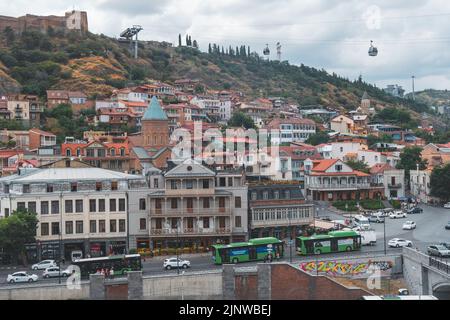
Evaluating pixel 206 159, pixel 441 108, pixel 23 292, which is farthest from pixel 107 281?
pixel 441 108

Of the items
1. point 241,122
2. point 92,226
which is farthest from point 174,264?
point 241,122

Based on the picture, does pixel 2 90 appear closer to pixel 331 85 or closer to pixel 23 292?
pixel 23 292

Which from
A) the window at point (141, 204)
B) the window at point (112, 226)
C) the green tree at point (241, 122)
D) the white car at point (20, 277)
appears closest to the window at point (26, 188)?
the window at point (112, 226)

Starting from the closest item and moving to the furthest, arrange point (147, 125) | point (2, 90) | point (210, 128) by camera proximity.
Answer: point (147, 125)
point (210, 128)
point (2, 90)

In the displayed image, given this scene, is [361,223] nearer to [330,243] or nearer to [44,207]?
[330,243]

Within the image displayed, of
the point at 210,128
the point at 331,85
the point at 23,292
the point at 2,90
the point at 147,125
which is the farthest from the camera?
the point at 331,85

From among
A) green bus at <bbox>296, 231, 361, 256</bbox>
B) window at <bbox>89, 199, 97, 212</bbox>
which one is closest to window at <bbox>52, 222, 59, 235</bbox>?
window at <bbox>89, 199, 97, 212</bbox>
